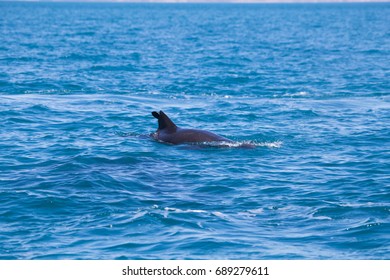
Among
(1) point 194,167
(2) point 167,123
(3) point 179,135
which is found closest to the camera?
(1) point 194,167

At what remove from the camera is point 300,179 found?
76.5ft

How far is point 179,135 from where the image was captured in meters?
28.0

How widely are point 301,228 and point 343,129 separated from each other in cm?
1347

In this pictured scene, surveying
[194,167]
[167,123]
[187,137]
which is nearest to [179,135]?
[187,137]

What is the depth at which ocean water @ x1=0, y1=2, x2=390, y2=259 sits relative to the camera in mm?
17672

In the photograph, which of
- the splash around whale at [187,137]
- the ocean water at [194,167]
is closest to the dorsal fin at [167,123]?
the splash around whale at [187,137]

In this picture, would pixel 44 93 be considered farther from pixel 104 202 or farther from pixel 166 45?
pixel 166 45

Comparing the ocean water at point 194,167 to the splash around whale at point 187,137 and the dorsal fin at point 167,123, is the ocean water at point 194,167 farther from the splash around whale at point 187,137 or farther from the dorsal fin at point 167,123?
the dorsal fin at point 167,123

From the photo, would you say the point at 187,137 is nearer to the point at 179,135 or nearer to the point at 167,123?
the point at 179,135

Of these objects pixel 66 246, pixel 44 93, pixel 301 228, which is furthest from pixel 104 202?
pixel 44 93

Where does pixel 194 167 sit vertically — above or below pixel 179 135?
below

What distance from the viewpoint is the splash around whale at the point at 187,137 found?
27453 millimetres

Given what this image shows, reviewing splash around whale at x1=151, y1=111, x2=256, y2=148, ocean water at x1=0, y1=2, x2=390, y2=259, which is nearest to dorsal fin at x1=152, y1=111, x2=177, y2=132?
splash around whale at x1=151, y1=111, x2=256, y2=148

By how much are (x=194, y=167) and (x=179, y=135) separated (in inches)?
143
